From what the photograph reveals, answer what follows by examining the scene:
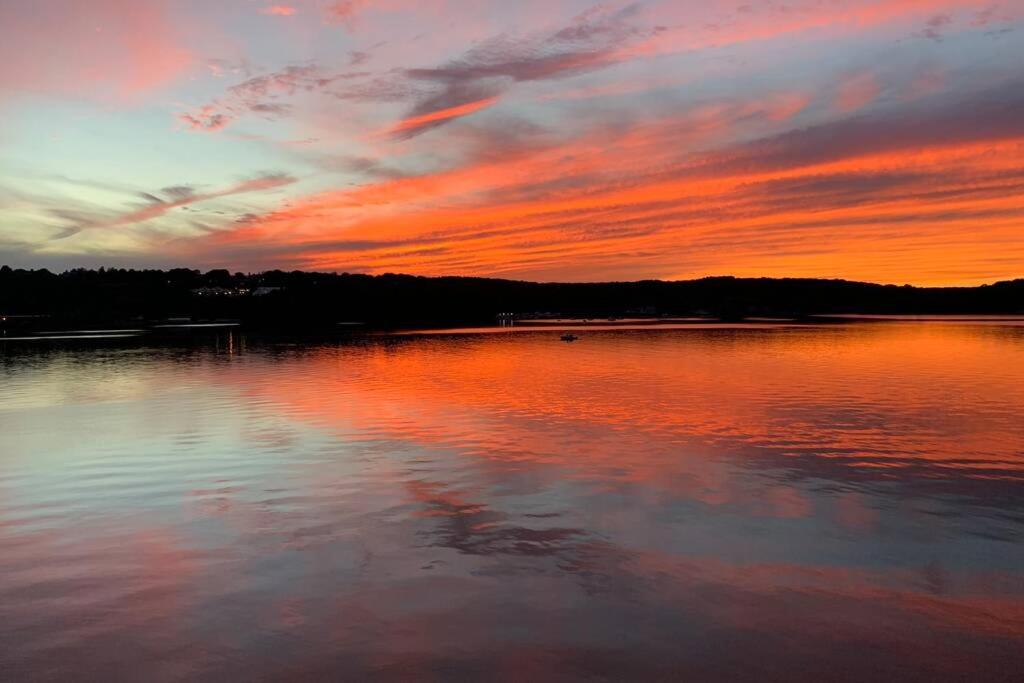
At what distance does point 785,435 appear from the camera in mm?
26359

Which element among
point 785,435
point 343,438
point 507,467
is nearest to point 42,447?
point 343,438

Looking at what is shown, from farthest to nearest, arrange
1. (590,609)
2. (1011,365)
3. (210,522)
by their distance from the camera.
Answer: (1011,365) → (210,522) → (590,609)

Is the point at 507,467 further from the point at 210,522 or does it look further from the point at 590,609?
the point at 590,609

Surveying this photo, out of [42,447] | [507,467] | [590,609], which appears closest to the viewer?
[590,609]

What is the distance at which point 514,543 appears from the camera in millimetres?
13977

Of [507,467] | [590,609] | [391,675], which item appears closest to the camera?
[391,675]

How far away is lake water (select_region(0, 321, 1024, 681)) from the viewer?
31.1 feet

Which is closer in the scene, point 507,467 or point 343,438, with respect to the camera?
point 507,467

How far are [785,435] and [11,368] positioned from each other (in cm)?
6110

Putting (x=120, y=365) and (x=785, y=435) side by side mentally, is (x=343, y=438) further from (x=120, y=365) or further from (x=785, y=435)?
(x=120, y=365)

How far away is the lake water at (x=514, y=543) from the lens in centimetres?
949

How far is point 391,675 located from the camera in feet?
29.3

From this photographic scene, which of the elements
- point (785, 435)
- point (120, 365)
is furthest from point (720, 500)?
point (120, 365)

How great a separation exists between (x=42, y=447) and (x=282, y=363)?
36022mm
